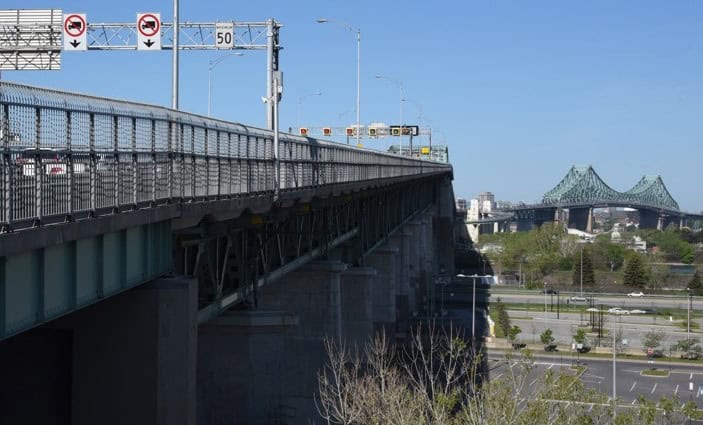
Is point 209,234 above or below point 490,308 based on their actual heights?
above

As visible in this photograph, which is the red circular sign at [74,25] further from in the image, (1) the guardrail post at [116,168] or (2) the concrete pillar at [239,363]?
(1) the guardrail post at [116,168]

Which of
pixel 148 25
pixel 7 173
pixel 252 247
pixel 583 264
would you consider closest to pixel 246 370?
pixel 252 247

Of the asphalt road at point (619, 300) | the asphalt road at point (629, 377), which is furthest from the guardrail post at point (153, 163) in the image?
the asphalt road at point (619, 300)

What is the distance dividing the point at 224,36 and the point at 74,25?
13.7ft

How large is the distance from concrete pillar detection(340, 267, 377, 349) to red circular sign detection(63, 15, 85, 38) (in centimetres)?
1366

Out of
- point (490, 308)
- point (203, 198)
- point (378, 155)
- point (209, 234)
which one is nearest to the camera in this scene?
point (203, 198)

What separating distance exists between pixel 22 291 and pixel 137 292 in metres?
3.51

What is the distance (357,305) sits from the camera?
36688 millimetres

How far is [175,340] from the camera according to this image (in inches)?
502

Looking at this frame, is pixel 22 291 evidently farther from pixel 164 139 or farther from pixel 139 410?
pixel 164 139

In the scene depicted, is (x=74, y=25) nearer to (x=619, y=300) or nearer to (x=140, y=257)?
(x=140, y=257)

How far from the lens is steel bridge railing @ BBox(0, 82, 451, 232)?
376 inches

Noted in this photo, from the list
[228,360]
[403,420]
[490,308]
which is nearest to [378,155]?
[228,360]

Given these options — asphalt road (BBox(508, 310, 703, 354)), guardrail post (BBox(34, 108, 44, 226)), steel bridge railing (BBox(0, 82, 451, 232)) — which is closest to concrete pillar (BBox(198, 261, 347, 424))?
steel bridge railing (BBox(0, 82, 451, 232))
